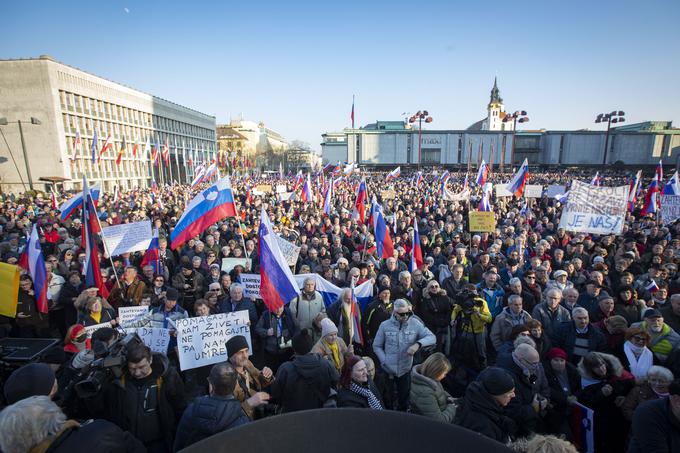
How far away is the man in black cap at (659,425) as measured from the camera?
2.34 meters

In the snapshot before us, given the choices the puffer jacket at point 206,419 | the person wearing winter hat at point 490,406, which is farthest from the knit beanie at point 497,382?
the puffer jacket at point 206,419

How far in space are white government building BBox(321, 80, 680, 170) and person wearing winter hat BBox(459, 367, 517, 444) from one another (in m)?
79.3

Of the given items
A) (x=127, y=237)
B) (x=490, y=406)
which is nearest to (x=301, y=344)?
(x=490, y=406)

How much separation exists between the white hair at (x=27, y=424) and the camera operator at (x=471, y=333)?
4147mm

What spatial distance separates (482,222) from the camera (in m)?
9.91

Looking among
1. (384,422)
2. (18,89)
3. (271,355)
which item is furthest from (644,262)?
(18,89)

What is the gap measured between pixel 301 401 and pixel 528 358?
205 cm

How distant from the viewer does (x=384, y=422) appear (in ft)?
3.83

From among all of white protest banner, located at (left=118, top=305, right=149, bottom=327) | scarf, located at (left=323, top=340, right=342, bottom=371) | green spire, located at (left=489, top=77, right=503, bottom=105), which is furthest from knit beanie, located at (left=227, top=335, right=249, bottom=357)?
green spire, located at (left=489, top=77, right=503, bottom=105)

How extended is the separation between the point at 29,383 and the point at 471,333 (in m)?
4.40

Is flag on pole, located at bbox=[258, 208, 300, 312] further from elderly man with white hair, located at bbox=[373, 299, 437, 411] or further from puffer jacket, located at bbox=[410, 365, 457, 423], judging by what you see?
puffer jacket, located at bbox=[410, 365, 457, 423]

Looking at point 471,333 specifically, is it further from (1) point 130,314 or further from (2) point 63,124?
(2) point 63,124

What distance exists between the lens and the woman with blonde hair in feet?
10.0

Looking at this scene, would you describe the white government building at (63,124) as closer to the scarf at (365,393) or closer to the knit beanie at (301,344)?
the knit beanie at (301,344)
